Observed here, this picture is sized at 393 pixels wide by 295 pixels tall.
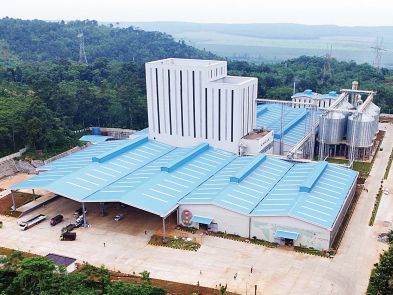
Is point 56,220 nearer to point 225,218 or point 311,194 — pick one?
point 225,218

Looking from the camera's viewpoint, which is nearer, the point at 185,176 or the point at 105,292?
the point at 105,292

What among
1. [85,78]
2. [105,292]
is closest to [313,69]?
[85,78]

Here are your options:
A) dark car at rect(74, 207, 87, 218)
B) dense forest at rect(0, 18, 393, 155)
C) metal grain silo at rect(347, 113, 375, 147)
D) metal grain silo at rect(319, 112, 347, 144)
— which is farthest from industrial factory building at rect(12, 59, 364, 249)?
dense forest at rect(0, 18, 393, 155)

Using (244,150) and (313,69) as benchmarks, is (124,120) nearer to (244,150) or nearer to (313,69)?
(244,150)

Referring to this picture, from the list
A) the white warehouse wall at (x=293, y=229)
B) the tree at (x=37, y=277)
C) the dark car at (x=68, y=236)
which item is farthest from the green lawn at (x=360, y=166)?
the tree at (x=37, y=277)

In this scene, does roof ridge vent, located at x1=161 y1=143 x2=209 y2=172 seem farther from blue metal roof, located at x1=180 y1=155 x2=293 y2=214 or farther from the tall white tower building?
blue metal roof, located at x1=180 y1=155 x2=293 y2=214

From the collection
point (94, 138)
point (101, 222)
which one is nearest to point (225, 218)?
point (101, 222)
